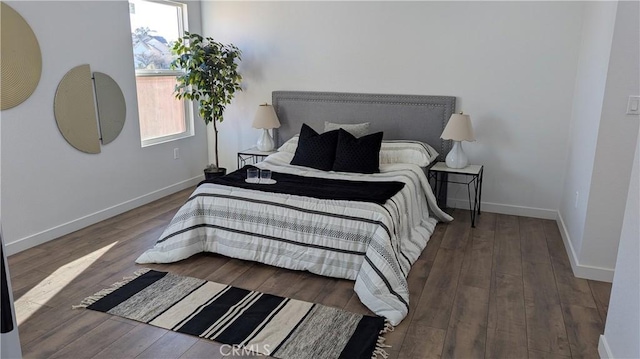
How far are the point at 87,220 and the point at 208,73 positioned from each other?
193 centimetres

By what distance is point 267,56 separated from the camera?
210 inches

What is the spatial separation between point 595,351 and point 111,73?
4.38 metres

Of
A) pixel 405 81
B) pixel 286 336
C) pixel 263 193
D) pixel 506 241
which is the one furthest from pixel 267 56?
pixel 286 336

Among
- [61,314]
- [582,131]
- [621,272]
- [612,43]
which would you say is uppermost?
[612,43]

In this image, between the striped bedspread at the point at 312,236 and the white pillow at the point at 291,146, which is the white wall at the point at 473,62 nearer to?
the white pillow at the point at 291,146

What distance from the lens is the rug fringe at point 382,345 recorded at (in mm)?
2375

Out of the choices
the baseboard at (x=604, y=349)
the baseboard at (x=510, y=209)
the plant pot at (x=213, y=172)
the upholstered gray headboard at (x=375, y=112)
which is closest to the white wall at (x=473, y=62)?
the baseboard at (x=510, y=209)

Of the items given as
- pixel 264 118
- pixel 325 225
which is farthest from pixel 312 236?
pixel 264 118

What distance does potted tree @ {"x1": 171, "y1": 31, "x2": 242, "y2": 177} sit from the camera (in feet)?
16.2

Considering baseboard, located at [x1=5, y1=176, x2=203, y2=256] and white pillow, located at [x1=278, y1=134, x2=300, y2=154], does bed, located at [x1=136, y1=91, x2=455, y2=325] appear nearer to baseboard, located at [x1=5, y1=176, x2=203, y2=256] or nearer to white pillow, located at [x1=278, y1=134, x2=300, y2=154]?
white pillow, located at [x1=278, y1=134, x2=300, y2=154]

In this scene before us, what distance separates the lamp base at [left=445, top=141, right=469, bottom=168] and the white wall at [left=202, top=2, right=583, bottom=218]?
12.8 inches

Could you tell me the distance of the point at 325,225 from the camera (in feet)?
10.5

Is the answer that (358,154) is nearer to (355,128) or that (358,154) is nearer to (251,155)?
(355,128)

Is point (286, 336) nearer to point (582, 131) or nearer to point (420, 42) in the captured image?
point (582, 131)
